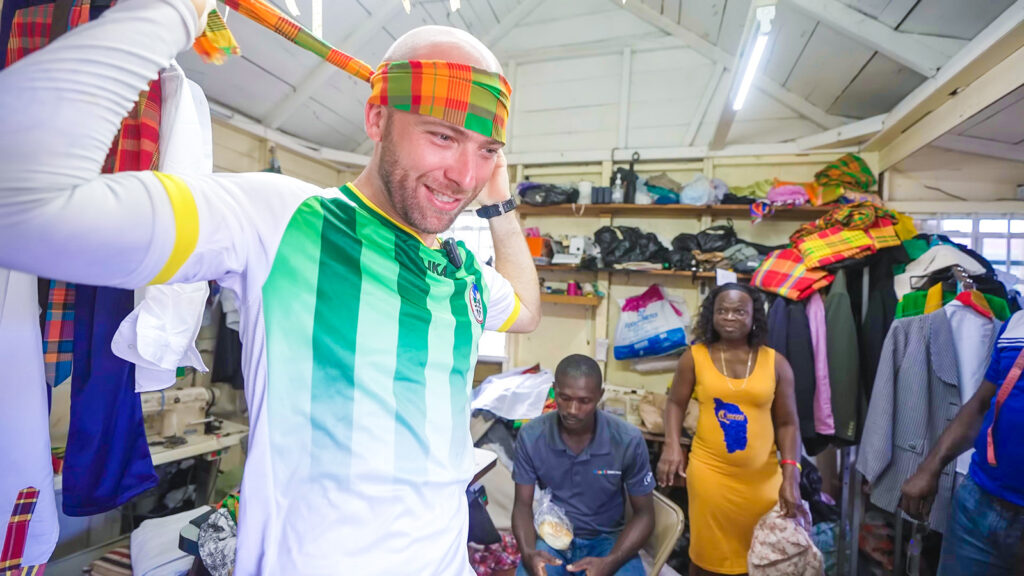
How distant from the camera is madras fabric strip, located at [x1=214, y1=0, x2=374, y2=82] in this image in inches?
30.1

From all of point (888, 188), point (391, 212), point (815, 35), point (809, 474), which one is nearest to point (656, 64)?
point (815, 35)

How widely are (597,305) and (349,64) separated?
3.23 meters

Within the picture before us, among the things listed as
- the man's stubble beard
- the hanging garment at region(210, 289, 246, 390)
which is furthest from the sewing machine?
the man's stubble beard

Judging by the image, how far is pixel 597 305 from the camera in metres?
3.92

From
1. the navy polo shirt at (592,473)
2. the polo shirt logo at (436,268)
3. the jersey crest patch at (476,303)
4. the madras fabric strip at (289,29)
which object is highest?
the madras fabric strip at (289,29)

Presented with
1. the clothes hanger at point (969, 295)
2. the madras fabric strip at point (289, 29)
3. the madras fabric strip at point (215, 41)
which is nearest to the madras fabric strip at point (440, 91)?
the madras fabric strip at point (289, 29)

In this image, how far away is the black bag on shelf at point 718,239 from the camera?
3379 millimetres

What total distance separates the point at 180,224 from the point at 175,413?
2.80m

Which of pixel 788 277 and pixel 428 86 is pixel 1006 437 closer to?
pixel 788 277

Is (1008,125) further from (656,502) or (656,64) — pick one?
(656,502)

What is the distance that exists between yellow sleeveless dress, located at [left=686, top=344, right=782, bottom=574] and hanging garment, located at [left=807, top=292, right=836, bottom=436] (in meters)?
0.65

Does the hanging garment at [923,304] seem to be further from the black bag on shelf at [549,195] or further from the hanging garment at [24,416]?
the hanging garment at [24,416]

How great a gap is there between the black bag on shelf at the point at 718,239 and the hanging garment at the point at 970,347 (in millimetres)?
1408

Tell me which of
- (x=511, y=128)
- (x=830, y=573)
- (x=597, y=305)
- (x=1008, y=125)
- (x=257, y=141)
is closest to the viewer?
(x=1008, y=125)
